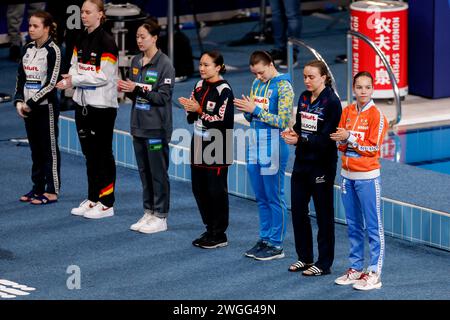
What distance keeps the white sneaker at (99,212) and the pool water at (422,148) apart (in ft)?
6.89

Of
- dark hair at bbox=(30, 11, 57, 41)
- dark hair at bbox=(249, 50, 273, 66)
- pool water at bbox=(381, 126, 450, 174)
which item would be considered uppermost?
dark hair at bbox=(30, 11, 57, 41)

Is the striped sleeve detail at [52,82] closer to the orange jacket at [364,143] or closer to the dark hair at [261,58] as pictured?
the dark hair at [261,58]

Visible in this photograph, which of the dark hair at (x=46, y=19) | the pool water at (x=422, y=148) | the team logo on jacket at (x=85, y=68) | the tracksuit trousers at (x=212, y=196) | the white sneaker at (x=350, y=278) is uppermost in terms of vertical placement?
the dark hair at (x=46, y=19)

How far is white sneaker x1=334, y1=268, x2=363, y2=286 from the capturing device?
6582 millimetres

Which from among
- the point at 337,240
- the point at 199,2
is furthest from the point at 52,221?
the point at 199,2

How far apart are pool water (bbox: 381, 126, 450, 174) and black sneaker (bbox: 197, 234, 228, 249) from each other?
2.01 m

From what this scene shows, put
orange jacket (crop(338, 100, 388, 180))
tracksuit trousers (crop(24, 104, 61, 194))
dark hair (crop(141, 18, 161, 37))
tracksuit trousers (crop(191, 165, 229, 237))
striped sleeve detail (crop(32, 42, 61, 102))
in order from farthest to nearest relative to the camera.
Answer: tracksuit trousers (crop(24, 104, 61, 194)) → striped sleeve detail (crop(32, 42, 61, 102)) → dark hair (crop(141, 18, 161, 37)) → tracksuit trousers (crop(191, 165, 229, 237)) → orange jacket (crop(338, 100, 388, 180))

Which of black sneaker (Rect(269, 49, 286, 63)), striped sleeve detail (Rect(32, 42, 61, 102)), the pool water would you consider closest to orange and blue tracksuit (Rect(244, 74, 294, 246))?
striped sleeve detail (Rect(32, 42, 61, 102))

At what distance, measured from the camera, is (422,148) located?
9398 millimetres

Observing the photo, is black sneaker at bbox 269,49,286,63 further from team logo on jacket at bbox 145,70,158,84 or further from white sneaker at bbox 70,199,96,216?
team logo on jacket at bbox 145,70,158,84

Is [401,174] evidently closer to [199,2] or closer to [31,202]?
[31,202]

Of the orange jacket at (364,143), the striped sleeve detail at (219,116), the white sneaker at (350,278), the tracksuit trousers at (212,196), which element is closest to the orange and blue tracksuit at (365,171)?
the orange jacket at (364,143)

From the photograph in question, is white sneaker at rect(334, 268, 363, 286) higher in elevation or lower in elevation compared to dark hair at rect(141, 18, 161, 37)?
lower

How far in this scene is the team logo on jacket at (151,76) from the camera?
7.39m
